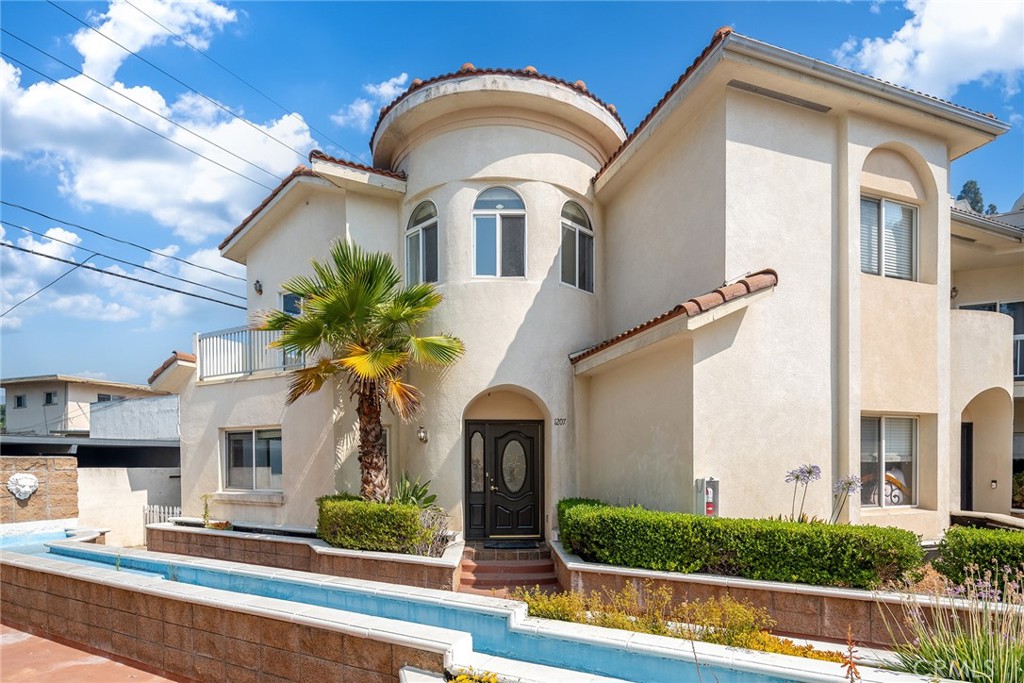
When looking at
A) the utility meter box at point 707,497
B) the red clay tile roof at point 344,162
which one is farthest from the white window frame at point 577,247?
the utility meter box at point 707,497

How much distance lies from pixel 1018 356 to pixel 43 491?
2775 cm

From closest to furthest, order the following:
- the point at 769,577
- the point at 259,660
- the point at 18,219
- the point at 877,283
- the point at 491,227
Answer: the point at 259,660 < the point at 769,577 < the point at 877,283 < the point at 491,227 < the point at 18,219

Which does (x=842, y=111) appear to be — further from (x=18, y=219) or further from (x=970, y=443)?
(x=18, y=219)

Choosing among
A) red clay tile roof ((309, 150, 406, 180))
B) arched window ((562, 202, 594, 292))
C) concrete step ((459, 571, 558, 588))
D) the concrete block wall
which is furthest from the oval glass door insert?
the concrete block wall

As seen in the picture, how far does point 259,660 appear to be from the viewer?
6.39 m

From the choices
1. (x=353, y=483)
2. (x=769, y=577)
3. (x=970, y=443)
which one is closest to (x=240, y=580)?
(x=353, y=483)

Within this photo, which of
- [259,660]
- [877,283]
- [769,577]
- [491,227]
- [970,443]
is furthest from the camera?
[970,443]

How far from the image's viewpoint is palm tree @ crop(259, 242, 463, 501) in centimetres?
1134

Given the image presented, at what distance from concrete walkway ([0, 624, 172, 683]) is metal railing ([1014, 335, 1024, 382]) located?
68.4 feet

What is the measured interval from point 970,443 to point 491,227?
527 inches

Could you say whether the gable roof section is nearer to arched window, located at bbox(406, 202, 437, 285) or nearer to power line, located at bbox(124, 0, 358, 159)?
arched window, located at bbox(406, 202, 437, 285)

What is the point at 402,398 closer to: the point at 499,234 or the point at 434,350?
the point at 434,350

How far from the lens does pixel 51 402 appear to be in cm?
3123

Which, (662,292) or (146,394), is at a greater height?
(662,292)
